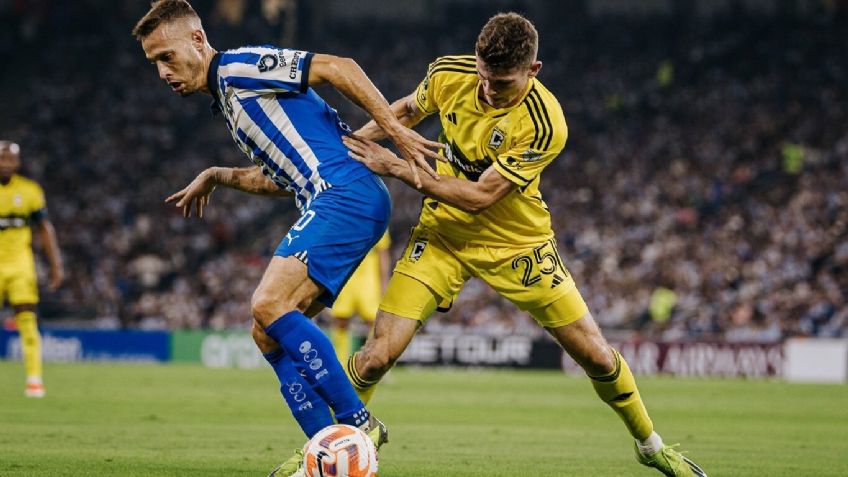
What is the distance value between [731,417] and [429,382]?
20.6 ft

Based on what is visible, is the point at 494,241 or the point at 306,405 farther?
the point at 494,241

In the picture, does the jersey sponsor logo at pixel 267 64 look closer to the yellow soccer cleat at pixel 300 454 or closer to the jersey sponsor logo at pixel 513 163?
the jersey sponsor logo at pixel 513 163

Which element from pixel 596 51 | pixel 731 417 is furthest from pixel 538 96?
pixel 596 51

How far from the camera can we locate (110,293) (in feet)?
94.0

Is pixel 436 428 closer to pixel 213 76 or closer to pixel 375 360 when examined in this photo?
pixel 375 360

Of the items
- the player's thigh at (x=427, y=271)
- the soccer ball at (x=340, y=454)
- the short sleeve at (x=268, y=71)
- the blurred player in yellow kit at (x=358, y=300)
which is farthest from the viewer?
the blurred player in yellow kit at (x=358, y=300)

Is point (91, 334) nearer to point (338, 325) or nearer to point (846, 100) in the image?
point (338, 325)

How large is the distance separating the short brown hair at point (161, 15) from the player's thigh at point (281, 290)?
4.14ft

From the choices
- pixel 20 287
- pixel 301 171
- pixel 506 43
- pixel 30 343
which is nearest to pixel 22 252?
pixel 20 287

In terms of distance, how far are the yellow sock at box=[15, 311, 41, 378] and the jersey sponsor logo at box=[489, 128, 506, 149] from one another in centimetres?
777

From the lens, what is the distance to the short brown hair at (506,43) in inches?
237

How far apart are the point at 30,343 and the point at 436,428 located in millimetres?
4957

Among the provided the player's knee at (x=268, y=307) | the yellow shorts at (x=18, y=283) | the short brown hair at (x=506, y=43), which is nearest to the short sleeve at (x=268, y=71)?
the short brown hair at (x=506, y=43)

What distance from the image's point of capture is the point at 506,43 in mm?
6023
